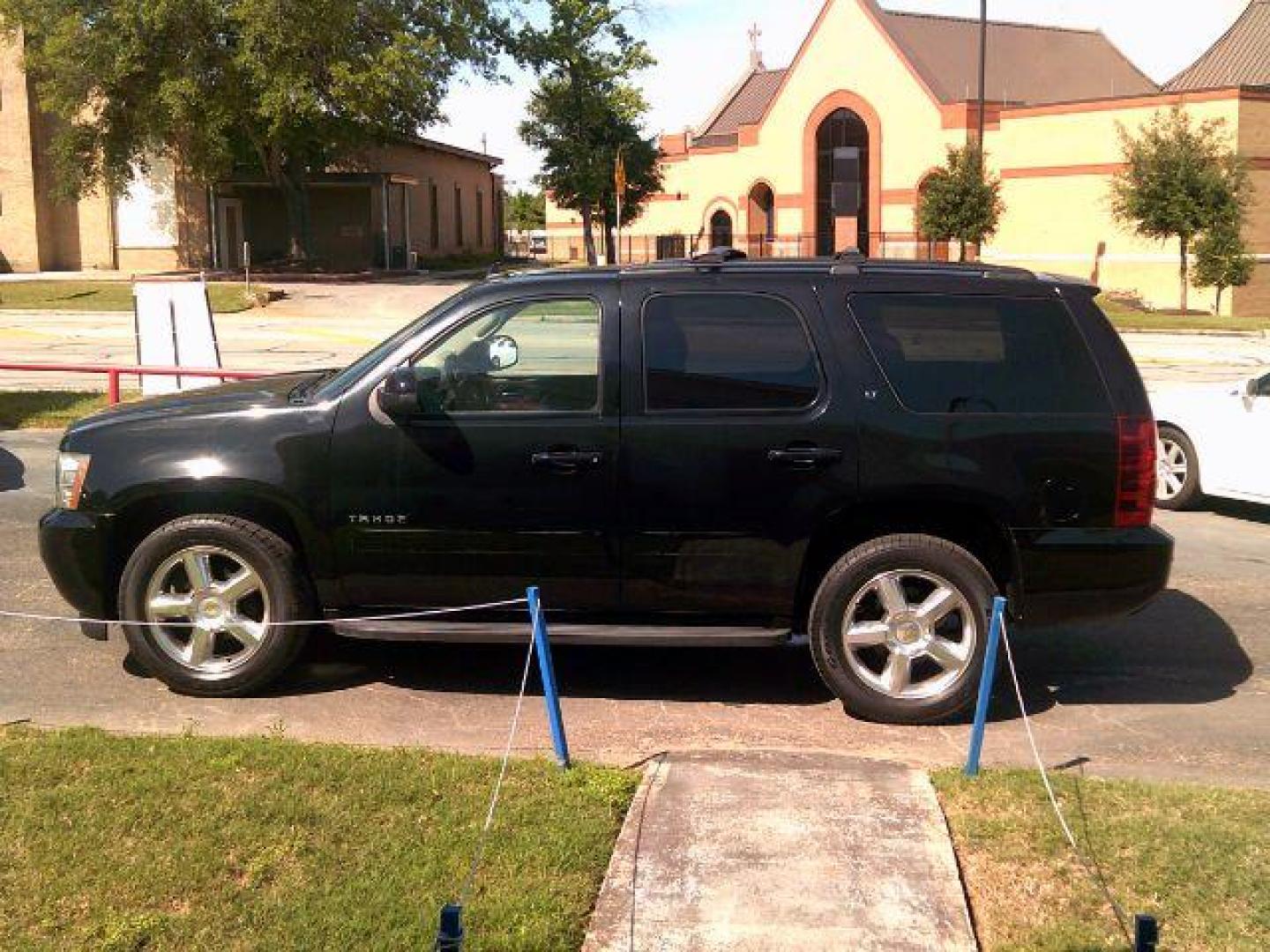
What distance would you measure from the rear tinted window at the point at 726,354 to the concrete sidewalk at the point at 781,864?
1.52 metres

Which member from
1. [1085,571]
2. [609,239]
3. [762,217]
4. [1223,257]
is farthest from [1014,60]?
[1085,571]

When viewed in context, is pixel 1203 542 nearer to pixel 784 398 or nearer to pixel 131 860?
pixel 784 398

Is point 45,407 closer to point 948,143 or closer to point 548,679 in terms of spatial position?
point 548,679

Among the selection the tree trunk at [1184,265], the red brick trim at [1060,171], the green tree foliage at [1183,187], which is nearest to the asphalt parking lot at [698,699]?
the green tree foliage at [1183,187]

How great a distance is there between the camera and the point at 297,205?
152ft

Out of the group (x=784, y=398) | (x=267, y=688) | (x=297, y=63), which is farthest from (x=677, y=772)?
(x=297, y=63)

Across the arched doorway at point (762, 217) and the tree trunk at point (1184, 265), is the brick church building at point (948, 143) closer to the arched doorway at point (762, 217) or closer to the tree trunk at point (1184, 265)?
the arched doorway at point (762, 217)

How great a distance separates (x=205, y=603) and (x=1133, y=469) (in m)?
3.97

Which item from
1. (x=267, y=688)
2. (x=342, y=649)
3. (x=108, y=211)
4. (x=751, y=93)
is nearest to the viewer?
(x=267, y=688)

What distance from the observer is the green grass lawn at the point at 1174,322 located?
33.4m

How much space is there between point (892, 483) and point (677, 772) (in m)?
1.52

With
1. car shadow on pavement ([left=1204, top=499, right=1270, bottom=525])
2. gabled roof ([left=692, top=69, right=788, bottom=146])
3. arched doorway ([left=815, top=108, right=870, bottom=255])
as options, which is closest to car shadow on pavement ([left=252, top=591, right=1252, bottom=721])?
car shadow on pavement ([left=1204, top=499, right=1270, bottom=525])

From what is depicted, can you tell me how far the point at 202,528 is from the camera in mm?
5699

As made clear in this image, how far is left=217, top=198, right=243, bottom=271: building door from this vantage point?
1965 inches
